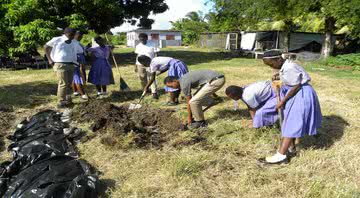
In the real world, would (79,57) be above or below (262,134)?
above

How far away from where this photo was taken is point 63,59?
630 centimetres

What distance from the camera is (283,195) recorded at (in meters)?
3.30

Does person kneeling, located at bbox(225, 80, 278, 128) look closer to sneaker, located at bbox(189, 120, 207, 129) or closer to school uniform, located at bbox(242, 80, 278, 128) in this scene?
school uniform, located at bbox(242, 80, 278, 128)

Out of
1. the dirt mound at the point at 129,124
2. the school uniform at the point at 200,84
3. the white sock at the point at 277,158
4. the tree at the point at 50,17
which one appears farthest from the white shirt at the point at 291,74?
the tree at the point at 50,17

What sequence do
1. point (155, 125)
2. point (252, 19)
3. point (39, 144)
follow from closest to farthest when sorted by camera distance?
point (39, 144) → point (155, 125) → point (252, 19)

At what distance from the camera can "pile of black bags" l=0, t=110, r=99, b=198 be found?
2.93 m

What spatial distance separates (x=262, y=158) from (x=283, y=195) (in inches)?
34.9

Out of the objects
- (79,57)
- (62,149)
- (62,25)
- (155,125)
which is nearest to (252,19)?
(62,25)

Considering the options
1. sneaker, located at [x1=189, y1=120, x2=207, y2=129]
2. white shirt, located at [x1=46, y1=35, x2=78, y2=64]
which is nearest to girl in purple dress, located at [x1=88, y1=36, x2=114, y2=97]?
white shirt, located at [x1=46, y1=35, x2=78, y2=64]

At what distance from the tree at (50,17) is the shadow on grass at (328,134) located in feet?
30.4

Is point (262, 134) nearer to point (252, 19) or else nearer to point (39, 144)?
point (39, 144)

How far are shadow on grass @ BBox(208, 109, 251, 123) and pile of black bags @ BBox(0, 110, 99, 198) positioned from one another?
2.54 metres

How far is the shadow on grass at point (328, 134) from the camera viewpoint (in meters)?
4.47

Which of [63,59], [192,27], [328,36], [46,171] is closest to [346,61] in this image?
[328,36]
